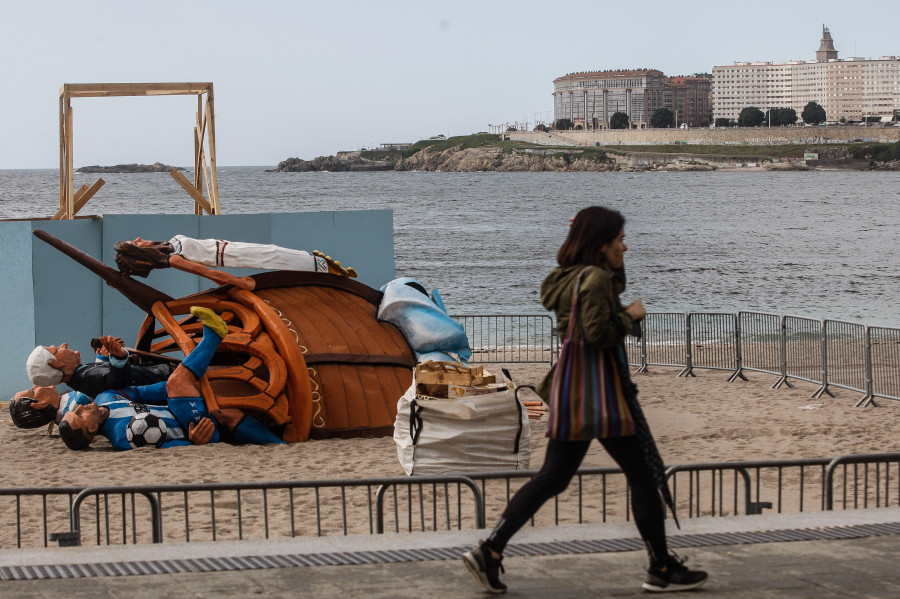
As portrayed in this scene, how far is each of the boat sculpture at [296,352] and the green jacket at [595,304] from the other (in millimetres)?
6294

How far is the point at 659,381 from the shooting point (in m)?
16.4

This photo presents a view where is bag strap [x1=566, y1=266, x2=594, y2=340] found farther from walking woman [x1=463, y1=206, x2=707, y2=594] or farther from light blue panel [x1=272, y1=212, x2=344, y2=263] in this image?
light blue panel [x1=272, y1=212, x2=344, y2=263]

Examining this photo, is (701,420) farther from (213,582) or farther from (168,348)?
(213,582)

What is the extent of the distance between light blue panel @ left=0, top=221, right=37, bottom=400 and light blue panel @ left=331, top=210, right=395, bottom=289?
3.73 meters

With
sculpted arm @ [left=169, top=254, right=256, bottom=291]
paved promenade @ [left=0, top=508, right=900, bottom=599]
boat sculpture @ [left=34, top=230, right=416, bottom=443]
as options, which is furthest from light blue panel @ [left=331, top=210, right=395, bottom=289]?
paved promenade @ [left=0, top=508, right=900, bottom=599]

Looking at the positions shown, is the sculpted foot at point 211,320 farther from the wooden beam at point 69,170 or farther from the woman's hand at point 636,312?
the woman's hand at point 636,312

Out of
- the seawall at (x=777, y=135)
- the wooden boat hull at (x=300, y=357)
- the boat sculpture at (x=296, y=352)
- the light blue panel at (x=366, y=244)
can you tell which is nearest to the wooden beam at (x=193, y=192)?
the light blue panel at (x=366, y=244)

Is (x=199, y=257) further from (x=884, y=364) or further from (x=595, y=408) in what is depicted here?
(x=884, y=364)

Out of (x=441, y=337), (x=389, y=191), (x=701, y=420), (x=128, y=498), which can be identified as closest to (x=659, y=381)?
(x=701, y=420)

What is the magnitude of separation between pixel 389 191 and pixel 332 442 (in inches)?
4396

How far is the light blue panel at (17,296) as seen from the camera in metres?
13.5

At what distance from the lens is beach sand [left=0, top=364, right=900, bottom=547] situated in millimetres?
8820

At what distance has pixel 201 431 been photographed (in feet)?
36.4

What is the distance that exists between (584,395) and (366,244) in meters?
10.1
